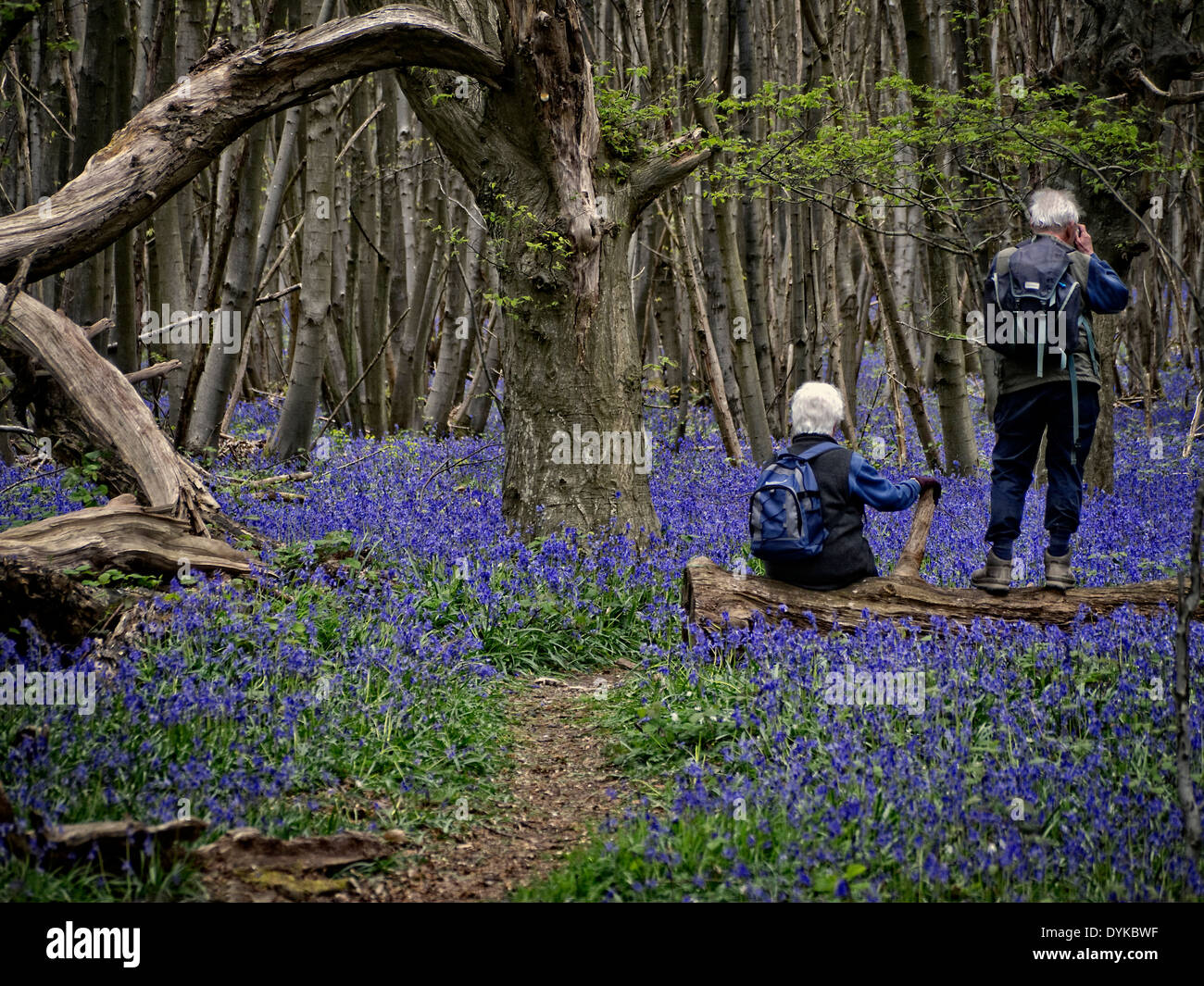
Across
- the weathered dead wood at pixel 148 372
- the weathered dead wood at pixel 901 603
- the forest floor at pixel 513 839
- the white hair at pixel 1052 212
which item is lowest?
the forest floor at pixel 513 839

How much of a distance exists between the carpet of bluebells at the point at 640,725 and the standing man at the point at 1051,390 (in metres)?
0.64

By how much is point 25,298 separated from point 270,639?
308cm

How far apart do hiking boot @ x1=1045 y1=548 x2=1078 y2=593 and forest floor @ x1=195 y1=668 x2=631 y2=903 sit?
8.63 feet

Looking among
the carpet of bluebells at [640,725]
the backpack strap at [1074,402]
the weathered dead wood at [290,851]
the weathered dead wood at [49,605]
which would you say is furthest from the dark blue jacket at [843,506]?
the weathered dead wood at [49,605]

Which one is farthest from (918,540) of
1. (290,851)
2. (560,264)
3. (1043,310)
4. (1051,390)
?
(290,851)

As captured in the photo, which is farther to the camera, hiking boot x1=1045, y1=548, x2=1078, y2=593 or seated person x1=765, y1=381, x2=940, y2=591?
hiking boot x1=1045, y1=548, x2=1078, y2=593

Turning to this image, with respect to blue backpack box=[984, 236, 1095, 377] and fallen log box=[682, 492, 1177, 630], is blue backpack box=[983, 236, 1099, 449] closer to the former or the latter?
blue backpack box=[984, 236, 1095, 377]

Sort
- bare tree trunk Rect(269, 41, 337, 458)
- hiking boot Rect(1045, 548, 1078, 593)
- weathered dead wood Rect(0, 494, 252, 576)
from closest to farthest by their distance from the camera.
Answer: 1. weathered dead wood Rect(0, 494, 252, 576)
2. hiking boot Rect(1045, 548, 1078, 593)
3. bare tree trunk Rect(269, 41, 337, 458)

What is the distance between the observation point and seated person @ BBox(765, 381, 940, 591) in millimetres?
5371

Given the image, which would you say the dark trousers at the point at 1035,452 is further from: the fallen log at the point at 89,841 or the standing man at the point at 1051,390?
the fallen log at the point at 89,841

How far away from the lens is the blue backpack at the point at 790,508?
5352mm

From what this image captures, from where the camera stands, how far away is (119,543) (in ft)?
17.8

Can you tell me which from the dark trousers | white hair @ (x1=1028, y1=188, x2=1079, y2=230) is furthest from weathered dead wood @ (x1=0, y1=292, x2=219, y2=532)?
white hair @ (x1=1028, y1=188, x2=1079, y2=230)
